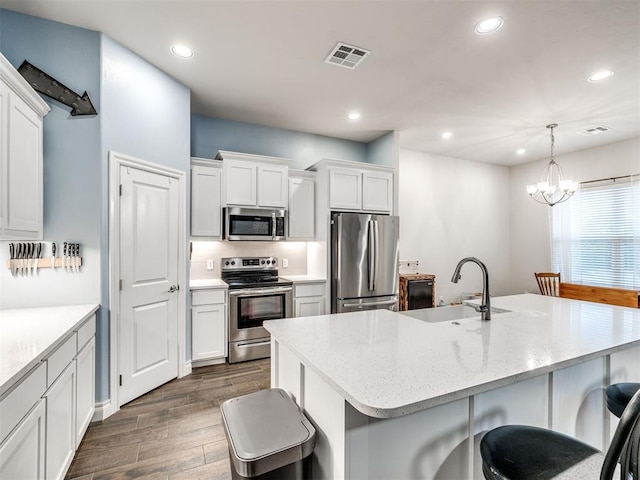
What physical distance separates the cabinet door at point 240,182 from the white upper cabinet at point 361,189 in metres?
0.98

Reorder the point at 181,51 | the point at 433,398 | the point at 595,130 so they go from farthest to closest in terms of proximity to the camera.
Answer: the point at 595,130 → the point at 181,51 → the point at 433,398

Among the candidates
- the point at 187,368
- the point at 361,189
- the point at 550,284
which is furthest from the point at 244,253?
the point at 550,284

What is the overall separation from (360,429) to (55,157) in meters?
2.72

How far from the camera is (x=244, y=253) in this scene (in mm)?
4141

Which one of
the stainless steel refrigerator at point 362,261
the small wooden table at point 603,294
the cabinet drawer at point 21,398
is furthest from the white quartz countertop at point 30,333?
the small wooden table at point 603,294

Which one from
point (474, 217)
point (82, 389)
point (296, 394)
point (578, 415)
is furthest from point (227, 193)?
point (474, 217)

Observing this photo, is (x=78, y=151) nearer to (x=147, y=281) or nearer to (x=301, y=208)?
(x=147, y=281)

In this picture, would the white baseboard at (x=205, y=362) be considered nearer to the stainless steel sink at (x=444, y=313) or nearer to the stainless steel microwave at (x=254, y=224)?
the stainless steel microwave at (x=254, y=224)

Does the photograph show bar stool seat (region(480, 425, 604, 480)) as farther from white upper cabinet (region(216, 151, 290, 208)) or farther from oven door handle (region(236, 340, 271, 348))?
white upper cabinet (region(216, 151, 290, 208))

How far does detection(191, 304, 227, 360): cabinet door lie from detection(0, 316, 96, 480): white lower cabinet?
43.6 inches

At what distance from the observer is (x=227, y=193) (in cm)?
363

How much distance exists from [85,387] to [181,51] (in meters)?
2.68

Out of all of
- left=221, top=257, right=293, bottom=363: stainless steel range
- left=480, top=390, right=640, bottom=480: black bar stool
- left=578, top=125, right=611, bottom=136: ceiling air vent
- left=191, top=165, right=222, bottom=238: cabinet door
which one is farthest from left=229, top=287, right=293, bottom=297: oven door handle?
left=578, top=125, right=611, bottom=136: ceiling air vent

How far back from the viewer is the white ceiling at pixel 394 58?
2.13m
